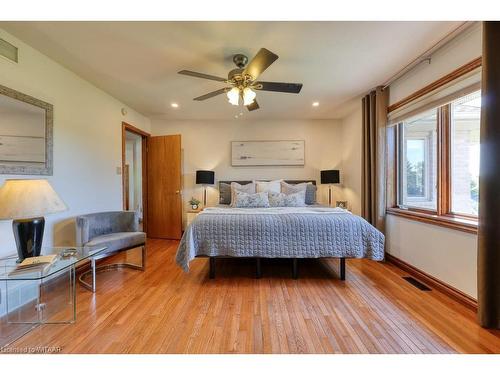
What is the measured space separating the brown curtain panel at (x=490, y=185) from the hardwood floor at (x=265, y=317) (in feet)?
0.78

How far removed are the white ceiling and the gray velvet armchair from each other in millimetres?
1730

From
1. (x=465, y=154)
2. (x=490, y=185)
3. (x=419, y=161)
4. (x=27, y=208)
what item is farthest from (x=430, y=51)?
(x=27, y=208)

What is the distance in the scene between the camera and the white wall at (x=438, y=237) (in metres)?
2.01

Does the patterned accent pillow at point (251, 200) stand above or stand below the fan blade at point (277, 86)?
below

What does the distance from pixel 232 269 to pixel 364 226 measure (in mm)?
1665

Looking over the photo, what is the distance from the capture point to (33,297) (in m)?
2.15

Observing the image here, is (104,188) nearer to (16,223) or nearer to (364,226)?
(16,223)

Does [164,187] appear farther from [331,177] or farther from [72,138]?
[331,177]

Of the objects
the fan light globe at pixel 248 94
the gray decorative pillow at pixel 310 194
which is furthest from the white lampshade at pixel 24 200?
the gray decorative pillow at pixel 310 194

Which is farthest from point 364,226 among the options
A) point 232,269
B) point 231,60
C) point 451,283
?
point 231,60

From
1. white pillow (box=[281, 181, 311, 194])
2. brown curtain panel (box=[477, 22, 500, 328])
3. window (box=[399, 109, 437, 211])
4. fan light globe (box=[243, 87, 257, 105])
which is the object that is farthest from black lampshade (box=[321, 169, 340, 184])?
brown curtain panel (box=[477, 22, 500, 328])

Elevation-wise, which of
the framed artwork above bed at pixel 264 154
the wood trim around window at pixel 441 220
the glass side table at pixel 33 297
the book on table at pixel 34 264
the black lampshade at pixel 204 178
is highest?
the framed artwork above bed at pixel 264 154

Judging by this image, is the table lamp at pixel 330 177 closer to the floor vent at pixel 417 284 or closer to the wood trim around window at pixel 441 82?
the wood trim around window at pixel 441 82

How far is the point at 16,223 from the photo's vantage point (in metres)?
1.76
